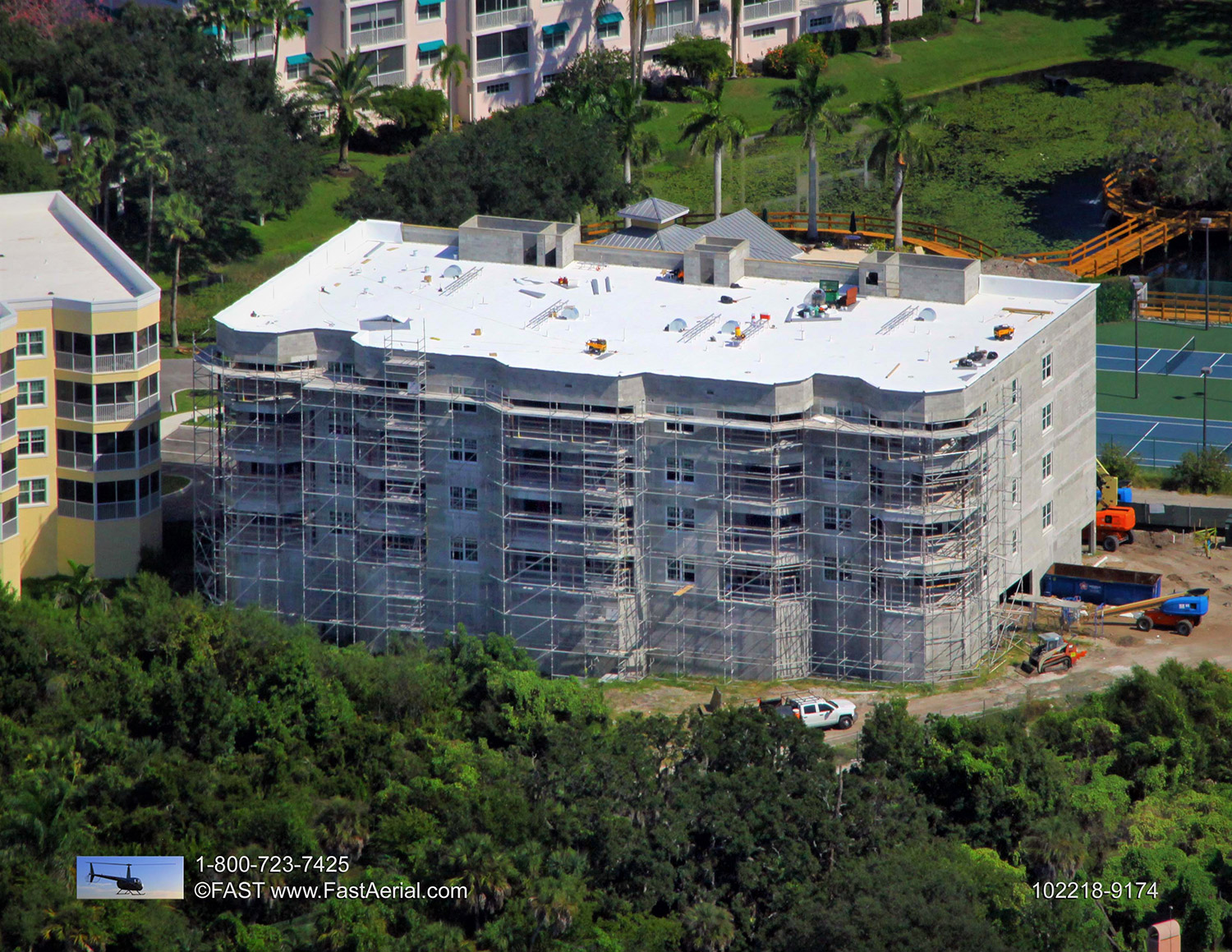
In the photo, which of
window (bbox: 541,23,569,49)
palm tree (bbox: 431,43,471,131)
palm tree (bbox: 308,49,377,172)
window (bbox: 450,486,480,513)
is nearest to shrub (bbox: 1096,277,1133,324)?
palm tree (bbox: 431,43,471,131)

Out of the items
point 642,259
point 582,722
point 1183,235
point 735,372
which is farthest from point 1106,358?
point 582,722

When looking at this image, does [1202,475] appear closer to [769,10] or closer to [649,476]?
[649,476]

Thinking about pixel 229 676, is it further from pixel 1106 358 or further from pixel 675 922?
pixel 1106 358

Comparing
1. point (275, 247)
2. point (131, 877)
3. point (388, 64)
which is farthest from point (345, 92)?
point (131, 877)

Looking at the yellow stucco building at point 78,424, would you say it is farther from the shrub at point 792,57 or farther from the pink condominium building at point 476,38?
the shrub at point 792,57

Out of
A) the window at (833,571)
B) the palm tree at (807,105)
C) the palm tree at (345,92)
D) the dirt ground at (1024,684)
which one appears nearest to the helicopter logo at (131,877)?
the dirt ground at (1024,684)

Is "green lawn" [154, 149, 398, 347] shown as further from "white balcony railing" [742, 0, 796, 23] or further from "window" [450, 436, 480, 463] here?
"white balcony railing" [742, 0, 796, 23]
